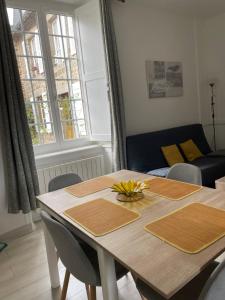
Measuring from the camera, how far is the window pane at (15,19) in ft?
9.56

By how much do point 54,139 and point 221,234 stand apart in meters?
2.58

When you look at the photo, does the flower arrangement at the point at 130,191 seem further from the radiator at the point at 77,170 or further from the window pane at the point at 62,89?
the window pane at the point at 62,89

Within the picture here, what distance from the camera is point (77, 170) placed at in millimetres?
3211

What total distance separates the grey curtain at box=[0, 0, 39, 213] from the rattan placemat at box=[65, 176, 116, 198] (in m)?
0.94

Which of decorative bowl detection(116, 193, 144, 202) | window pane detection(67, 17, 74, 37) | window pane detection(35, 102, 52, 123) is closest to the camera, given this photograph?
decorative bowl detection(116, 193, 144, 202)

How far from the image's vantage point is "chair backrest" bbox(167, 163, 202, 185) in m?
1.86

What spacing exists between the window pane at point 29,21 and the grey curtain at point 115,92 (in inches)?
32.5

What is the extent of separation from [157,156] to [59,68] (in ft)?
5.73

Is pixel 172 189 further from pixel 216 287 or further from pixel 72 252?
pixel 216 287

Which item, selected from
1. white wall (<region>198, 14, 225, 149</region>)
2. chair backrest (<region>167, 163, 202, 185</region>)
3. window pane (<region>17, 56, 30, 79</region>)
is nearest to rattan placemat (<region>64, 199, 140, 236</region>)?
chair backrest (<region>167, 163, 202, 185</region>)

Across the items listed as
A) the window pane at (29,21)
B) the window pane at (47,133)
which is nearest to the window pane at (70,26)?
the window pane at (29,21)

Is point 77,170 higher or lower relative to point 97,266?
higher

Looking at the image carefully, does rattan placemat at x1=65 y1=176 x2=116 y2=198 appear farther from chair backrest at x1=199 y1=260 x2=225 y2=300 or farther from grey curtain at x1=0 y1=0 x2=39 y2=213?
chair backrest at x1=199 y1=260 x2=225 y2=300

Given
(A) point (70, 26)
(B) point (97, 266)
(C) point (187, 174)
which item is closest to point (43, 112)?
(A) point (70, 26)
